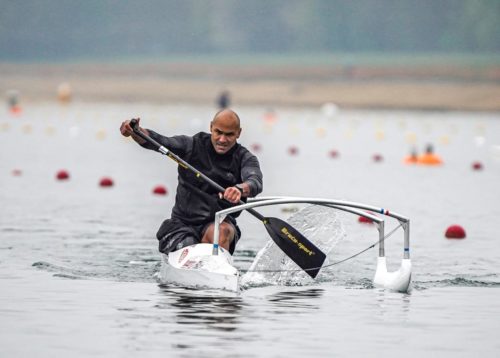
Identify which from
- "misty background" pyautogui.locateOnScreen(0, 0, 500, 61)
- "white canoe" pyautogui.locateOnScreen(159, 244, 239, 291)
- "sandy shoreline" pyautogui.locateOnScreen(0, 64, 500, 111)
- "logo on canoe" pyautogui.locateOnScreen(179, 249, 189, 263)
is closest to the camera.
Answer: "white canoe" pyautogui.locateOnScreen(159, 244, 239, 291)

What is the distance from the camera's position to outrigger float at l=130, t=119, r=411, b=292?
13469 mm

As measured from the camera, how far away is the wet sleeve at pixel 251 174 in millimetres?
13516

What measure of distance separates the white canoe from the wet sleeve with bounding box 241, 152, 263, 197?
644 millimetres

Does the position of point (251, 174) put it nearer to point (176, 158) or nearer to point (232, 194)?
point (232, 194)

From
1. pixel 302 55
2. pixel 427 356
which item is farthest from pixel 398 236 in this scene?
pixel 302 55

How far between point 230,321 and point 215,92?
83.2 m

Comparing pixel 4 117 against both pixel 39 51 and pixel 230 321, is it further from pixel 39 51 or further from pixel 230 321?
pixel 39 51

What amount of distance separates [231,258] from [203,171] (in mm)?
862

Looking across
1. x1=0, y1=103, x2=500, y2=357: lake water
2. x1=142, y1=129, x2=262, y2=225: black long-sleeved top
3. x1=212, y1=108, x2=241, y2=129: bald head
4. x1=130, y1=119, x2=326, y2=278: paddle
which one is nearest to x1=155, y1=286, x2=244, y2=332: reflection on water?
x1=0, y1=103, x2=500, y2=357: lake water

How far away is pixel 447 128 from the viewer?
56.8m

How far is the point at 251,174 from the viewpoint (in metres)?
13.6

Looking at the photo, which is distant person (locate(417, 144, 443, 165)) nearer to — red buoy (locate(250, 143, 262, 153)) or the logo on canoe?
red buoy (locate(250, 143, 262, 153))

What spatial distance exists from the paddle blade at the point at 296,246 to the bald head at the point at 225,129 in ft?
3.22

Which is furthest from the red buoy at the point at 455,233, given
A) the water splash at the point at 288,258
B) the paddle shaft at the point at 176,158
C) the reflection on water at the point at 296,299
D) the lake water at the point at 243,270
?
the paddle shaft at the point at 176,158
